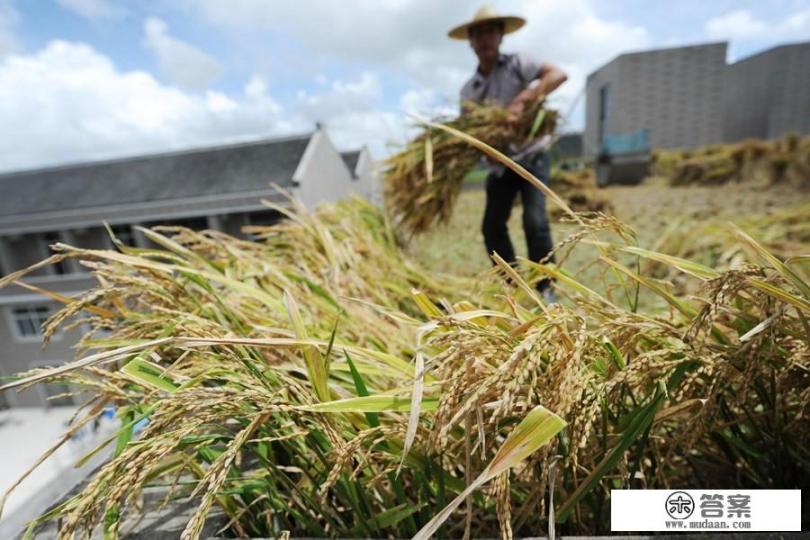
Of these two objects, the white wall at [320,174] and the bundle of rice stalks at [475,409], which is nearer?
the bundle of rice stalks at [475,409]

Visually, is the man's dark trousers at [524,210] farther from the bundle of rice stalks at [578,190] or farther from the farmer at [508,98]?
the bundle of rice stalks at [578,190]

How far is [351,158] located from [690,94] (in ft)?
64.4

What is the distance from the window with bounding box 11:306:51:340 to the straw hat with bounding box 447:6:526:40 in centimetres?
1889

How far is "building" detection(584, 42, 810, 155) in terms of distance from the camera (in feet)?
67.6

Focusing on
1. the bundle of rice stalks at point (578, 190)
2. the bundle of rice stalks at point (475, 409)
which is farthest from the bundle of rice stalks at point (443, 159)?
the bundle of rice stalks at point (578, 190)

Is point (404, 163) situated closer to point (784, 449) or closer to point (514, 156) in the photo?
point (514, 156)

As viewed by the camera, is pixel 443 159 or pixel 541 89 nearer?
pixel 541 89

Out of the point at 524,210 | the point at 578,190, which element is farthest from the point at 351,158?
the point at 524,210

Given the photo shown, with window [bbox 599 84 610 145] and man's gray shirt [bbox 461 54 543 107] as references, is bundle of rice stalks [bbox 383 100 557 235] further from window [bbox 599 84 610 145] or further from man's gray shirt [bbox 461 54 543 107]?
window [bbox 599 84 610 145]

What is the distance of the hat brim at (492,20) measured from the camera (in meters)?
2.16

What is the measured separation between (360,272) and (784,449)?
1.48 m

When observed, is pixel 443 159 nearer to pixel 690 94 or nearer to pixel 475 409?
pixel 475 409

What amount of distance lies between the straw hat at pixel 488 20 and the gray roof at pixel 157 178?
39.7 ft

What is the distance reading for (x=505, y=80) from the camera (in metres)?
2.25
